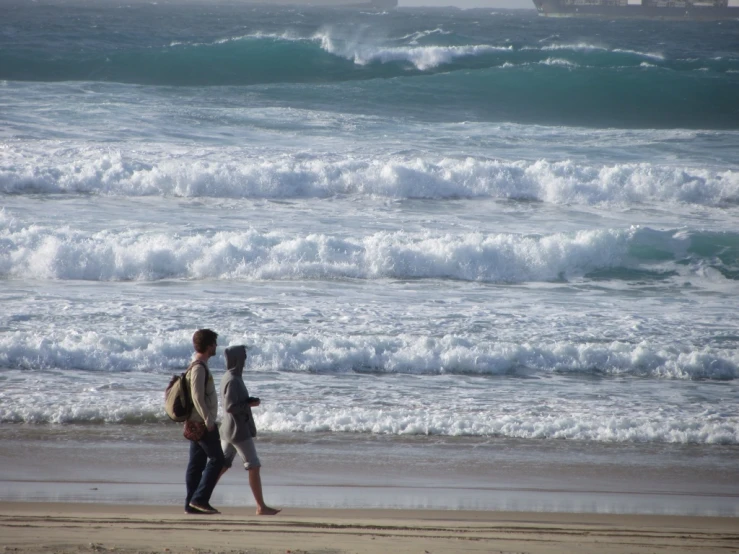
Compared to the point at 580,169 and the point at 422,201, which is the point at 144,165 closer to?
the point at 422,201

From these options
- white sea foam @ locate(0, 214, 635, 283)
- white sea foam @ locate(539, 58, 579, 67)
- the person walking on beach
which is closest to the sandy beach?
the person walking on beach

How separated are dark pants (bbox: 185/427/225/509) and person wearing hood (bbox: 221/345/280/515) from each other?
0.22ft

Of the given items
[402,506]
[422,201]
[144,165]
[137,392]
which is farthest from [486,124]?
[402,506]

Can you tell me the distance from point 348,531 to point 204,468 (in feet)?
3.28

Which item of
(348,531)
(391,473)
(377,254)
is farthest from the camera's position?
(377,254)

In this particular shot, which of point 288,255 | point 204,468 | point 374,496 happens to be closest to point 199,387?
point 204,468

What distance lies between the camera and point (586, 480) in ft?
19.4

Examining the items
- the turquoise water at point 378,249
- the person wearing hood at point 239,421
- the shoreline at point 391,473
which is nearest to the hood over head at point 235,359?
the person wearing hood at point 239,421

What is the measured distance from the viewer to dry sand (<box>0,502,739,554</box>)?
4.23 metres

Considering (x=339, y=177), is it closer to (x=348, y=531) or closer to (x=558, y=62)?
(x=348, y=531)

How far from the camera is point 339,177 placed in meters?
16.8

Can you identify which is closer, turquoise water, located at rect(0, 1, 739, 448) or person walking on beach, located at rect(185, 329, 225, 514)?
person walking on beach, located at rect(185, 329, 225, 514)

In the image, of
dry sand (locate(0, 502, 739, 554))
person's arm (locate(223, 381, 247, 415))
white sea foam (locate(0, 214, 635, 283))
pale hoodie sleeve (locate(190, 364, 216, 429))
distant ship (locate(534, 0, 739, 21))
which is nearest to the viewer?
dry sand (locate(0, 502, 739, 554))

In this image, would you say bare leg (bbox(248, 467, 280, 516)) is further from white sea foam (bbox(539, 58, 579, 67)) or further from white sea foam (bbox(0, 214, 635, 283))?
white sea foam (bbox(539, 58, 579, 67))
